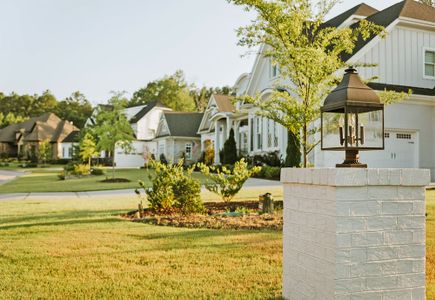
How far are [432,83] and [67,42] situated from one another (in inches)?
646

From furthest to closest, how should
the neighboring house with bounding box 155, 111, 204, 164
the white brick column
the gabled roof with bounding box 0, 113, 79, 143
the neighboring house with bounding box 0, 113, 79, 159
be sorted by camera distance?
the gabled roof with bounding box 0, 113, 79, 143, the neighboring house with bounding box 0, 113, 79, 159, the neighboring house with bounding box 155, 111, 204, 164, the white brick column

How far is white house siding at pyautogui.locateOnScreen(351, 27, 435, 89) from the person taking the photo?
18625mm

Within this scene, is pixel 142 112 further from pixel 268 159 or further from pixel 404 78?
pixel 404 78

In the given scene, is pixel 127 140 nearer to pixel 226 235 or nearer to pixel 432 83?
pixel 432 83

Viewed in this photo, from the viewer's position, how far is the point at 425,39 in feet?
64.3

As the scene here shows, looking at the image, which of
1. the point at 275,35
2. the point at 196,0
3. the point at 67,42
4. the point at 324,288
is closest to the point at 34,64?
the point at 67,42

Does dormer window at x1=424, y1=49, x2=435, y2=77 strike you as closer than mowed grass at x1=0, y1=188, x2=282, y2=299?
No

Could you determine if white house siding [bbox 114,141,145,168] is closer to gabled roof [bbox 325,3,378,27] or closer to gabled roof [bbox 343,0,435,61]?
gabled roof [bbox 325,3,378,27]

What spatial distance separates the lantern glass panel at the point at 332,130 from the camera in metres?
4.25

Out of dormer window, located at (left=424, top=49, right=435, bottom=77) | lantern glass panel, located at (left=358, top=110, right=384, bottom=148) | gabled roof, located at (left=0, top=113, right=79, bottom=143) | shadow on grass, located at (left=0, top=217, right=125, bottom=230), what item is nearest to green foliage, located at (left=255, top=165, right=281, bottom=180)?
dormer window, located at (left=424, top=49, right=435, bottom=77)

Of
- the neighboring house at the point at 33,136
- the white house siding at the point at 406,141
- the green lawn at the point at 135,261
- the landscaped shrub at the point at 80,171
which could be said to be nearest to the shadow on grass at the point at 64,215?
the green lawn at the point at 135,261

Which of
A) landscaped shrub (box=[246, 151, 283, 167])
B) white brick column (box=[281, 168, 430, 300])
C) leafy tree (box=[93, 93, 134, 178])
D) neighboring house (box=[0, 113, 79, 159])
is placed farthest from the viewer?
neighboring house (box=[0, 113, 79, 159])

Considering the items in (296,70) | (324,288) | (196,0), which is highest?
(196,0)

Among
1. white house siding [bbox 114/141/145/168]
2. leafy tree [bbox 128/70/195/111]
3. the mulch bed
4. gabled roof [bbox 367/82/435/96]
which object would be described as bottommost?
the mulch bed
